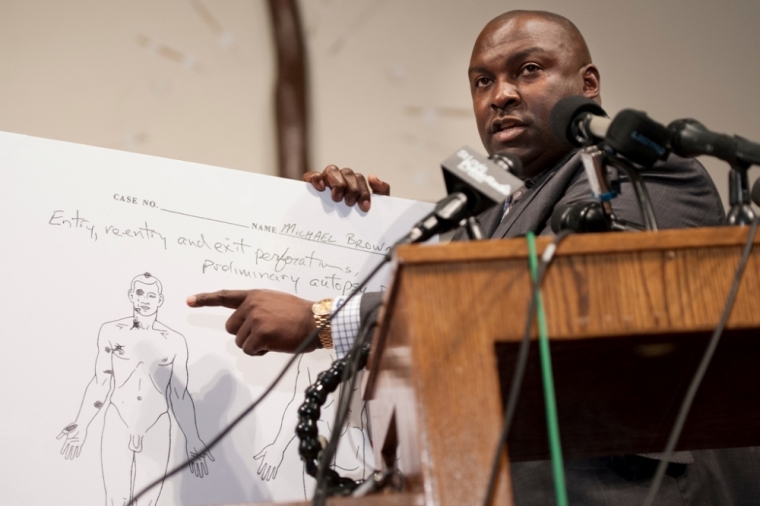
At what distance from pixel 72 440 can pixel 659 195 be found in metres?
1.15

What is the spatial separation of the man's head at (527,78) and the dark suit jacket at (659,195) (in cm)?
35

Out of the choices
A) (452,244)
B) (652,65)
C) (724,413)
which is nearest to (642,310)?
(452,244)

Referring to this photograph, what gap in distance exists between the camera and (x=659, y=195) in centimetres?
132

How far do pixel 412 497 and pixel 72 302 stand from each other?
0.94 m

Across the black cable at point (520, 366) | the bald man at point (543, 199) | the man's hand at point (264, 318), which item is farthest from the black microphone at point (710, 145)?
the man's hand at point (264, 318)

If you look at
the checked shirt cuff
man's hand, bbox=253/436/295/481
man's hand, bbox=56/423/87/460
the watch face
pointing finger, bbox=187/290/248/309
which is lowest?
man's hand, bbox=253/436/295/481

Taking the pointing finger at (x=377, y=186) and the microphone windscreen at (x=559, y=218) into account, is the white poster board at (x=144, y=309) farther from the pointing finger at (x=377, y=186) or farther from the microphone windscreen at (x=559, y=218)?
the microphone windscreen at (x=559, y=218)

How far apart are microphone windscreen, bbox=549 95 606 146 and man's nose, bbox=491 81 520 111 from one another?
38.2 inches

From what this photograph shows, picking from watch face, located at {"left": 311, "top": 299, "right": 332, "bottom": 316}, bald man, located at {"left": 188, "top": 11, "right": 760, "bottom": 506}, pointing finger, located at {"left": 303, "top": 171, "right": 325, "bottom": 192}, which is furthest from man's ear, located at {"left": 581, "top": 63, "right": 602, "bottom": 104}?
watch face, located at {"left": 311, "top": 299, "right": 332, "bottom": 316}

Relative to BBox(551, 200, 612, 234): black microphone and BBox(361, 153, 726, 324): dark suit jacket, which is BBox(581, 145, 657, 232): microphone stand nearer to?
BBox(551, 200, 612, 234): black microphone

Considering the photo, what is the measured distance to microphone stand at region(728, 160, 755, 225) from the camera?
2.60 ft

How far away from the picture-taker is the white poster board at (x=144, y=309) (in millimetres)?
1317

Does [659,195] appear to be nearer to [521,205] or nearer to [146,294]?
[521,205]

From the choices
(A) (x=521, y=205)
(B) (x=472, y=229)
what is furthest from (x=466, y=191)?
(A) (x=521, y=205)
